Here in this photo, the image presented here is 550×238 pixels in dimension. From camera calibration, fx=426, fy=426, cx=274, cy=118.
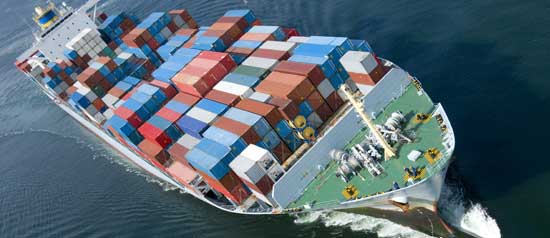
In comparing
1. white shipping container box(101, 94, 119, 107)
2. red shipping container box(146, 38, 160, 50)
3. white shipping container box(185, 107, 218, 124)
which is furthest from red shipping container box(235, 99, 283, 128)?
red shipping container box(146, 38, 160, 50)

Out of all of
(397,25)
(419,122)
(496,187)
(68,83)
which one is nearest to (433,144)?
(419,122)

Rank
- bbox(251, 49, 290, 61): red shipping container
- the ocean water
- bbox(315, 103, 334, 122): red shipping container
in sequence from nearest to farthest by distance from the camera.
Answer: the ocean water
bbox(315, 103, 334, 122): red shipping container
bbox(251, 49, 290, 61): red shipping container

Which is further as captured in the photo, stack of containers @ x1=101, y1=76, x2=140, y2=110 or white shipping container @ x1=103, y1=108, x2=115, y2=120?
white shipping container @ x1=103, y1=108, x2=115, y2=120

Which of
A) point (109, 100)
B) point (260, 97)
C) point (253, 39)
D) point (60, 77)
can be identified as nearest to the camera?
point (260, 97)

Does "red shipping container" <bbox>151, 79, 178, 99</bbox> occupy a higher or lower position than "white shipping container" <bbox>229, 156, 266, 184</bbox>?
higher

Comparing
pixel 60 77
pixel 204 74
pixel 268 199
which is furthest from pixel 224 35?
pixel 60 77

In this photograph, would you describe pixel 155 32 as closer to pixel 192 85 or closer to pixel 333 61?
pixel 192 85

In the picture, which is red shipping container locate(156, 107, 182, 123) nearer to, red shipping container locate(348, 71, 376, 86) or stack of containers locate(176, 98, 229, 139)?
stack of containers locate(176, 98, 229, 139)
